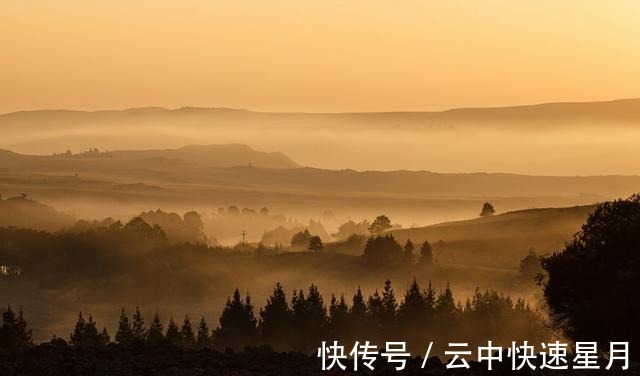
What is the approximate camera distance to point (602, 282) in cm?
5925

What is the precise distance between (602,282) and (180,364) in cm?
2849

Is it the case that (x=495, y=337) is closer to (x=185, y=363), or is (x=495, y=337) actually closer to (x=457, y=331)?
(x=457, y=331)

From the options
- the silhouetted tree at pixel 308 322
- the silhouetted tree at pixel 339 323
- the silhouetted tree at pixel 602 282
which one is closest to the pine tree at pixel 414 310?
the silhouetted tree at pixel 339 323

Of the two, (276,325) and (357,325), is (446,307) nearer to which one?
(357,325)

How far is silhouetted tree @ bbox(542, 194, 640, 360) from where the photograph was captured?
188 feet

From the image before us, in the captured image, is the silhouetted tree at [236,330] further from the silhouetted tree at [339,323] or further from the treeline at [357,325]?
the silhouetted tree at [339,323]

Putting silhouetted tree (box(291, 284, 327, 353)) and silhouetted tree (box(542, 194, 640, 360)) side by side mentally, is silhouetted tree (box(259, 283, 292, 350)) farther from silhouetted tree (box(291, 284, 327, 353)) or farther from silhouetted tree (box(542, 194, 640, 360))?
silhouetted tree (box(542, 194, 640, 360))

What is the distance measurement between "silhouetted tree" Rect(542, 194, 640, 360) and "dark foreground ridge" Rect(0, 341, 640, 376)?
16044 mm

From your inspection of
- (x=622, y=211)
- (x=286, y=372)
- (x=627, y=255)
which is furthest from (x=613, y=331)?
(x=286, y=372)

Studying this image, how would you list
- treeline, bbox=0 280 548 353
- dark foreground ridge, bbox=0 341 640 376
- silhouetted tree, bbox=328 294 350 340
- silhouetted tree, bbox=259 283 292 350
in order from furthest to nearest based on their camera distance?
1. silhouetted tree, bbox=328 294 350 340
2. silhouetted tree, bbox=259 283 292 350
3. treeline, bbox=0 280 548 353
4. dark foreground ridge, bbox=0 341 640 376

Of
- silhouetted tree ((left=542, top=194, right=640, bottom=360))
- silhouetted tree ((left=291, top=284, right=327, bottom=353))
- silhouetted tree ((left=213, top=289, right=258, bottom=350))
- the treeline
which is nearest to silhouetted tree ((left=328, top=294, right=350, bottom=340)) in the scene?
the treeline

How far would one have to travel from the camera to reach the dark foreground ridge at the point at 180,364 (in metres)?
38.1

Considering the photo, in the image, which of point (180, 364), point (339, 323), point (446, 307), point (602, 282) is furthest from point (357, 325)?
point (180, 364)

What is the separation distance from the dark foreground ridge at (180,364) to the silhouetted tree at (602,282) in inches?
632
